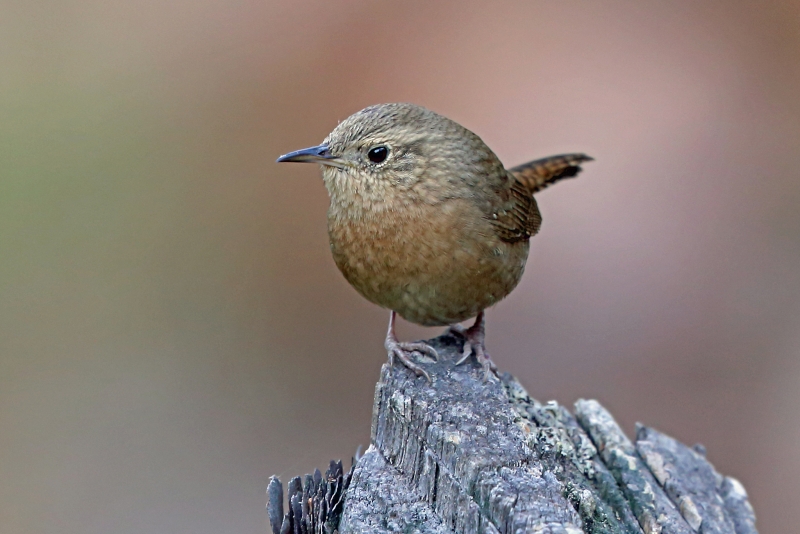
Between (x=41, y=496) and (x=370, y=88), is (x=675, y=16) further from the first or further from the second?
(x=41, y=496)

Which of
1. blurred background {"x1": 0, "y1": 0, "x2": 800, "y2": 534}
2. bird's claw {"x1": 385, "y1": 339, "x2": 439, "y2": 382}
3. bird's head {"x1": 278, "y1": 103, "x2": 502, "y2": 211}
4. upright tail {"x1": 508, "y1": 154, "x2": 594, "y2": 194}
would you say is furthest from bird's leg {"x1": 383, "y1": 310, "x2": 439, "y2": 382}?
blurred background {"x1": 0, "y1": 0, "x2": 800, "y2": 534}

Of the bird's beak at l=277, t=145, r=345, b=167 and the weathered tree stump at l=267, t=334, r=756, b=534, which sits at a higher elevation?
the bird's beak at l=277, t=145, r=345, b=167

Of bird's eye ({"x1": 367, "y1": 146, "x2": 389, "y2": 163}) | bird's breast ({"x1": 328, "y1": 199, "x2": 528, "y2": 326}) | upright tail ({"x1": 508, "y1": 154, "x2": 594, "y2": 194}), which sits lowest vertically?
bird's breast ({"x1": 328, "y1": 199, "x2": 528, "y2": 326})

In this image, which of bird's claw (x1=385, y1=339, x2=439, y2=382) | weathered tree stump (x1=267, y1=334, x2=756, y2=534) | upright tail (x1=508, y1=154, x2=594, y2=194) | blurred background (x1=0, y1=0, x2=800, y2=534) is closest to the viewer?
weathered tree stump (x1=267, y1=334, x2=756, y2=534)

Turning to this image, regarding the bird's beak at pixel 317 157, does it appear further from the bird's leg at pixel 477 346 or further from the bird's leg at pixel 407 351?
the bird's leg at pixel 477 346

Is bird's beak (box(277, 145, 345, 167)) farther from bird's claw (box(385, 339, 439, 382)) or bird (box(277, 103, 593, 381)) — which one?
bird's claw (box(385, 339, 439, 382))

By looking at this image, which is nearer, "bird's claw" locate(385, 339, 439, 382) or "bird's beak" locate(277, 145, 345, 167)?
"bird's claw" locate(385, 339, 439, 382)
